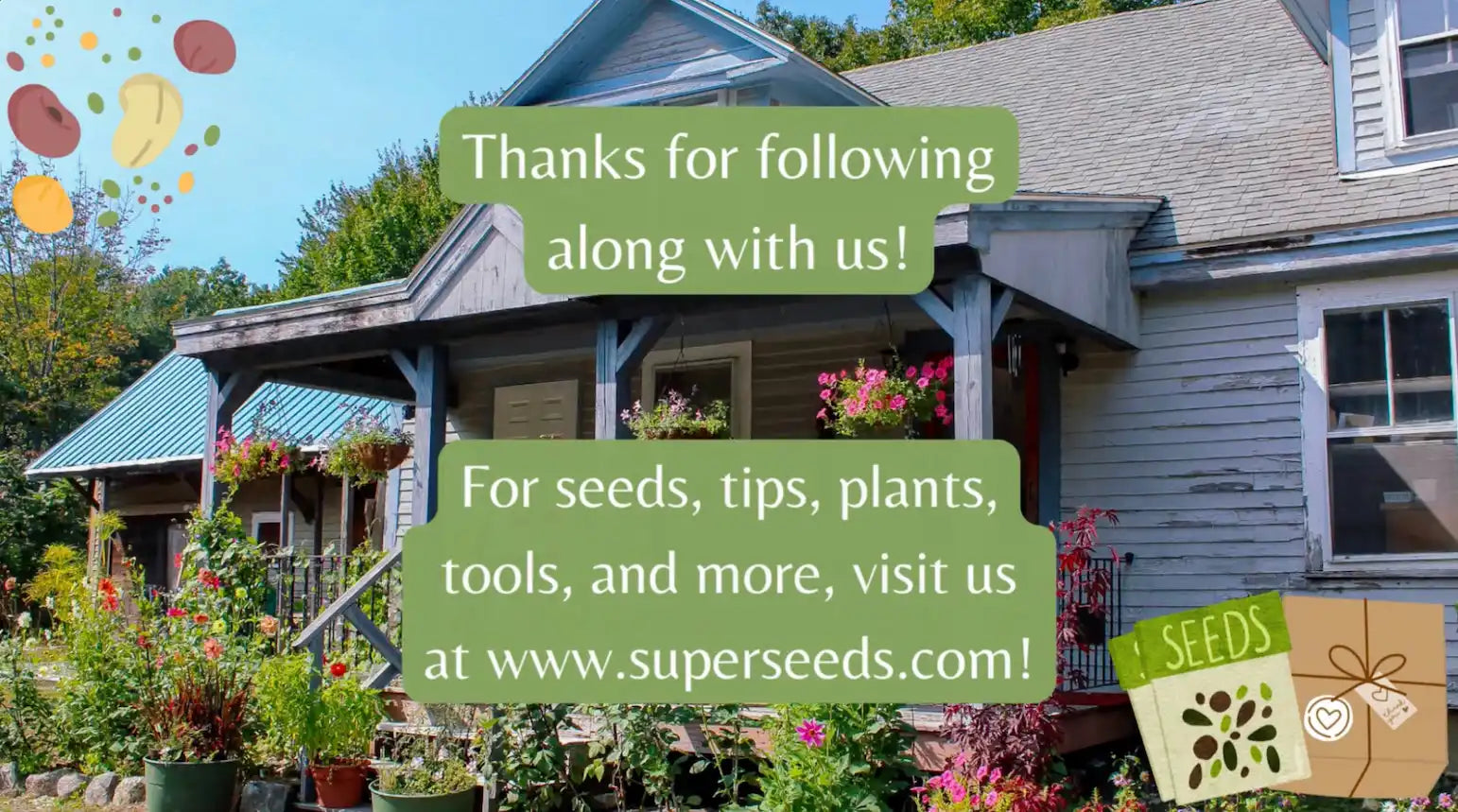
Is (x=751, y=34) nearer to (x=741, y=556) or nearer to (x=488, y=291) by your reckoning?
(x=488, y=291)

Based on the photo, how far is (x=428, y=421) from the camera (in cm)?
934

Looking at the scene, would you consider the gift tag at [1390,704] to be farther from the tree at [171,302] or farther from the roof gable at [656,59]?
the tree at [171,302]

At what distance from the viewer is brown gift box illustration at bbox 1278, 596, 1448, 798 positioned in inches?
277

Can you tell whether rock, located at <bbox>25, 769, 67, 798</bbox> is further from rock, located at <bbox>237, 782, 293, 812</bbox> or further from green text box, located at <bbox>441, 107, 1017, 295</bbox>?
green text box, located at <bbox>441, 107, 1017, 295</bbox>

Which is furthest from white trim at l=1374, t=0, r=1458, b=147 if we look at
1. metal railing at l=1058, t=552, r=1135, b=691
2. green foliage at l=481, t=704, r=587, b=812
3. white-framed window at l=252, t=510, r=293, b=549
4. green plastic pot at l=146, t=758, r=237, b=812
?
white-framed window at l=252, t=510, r=293, b=549

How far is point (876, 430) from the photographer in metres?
10.0

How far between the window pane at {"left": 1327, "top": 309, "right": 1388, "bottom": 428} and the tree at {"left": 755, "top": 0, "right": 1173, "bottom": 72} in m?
15.5

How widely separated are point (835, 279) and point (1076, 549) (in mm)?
4248

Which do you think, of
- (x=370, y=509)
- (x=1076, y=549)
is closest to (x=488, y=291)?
(x=1076, y=549)

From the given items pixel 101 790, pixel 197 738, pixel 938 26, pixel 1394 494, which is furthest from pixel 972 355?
pixel 938 26

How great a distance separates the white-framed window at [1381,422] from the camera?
8172 millimetres

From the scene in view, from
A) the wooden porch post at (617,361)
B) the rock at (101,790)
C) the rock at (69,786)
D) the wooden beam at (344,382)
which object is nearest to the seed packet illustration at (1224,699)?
the wooden porch post at (617,361)

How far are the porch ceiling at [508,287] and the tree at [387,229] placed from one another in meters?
16.1

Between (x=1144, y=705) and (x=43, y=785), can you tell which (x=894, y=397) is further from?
(x=43, y=785)
